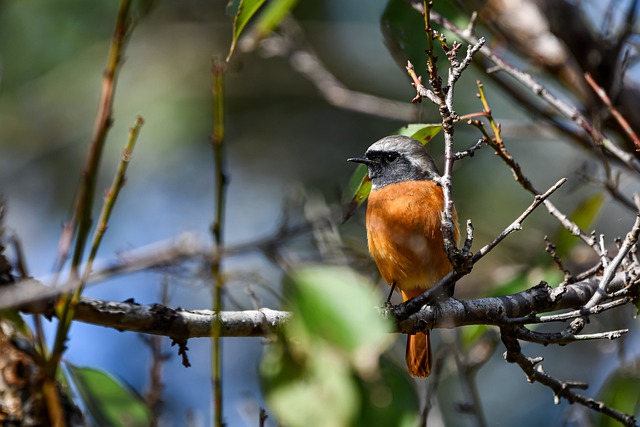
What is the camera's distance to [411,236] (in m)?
3.97

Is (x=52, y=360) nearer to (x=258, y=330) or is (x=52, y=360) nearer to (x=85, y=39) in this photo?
(x=258, y=330)

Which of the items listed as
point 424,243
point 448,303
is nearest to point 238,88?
point 424,243

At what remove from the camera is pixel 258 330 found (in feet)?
8.29

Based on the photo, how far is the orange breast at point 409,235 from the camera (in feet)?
12.9

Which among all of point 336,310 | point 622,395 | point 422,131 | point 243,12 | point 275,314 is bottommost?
point 622,395

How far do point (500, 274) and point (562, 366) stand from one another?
338cm

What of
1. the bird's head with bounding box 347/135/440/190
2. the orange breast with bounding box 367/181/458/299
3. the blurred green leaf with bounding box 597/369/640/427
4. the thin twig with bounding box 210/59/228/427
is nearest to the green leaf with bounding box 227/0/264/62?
the thin twig with bounding box 210/59/228/427

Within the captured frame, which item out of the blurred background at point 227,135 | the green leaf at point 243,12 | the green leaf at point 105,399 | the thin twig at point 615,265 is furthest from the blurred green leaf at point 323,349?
the blurred background at point 227,135

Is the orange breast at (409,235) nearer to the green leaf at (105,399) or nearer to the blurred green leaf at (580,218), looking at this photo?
the blurred green leaf at (580,218)

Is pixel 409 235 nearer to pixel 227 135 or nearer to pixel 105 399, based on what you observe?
pixel 105 399

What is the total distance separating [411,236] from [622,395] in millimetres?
1249

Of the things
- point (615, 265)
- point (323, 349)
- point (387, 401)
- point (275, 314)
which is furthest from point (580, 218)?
point (323, 349)

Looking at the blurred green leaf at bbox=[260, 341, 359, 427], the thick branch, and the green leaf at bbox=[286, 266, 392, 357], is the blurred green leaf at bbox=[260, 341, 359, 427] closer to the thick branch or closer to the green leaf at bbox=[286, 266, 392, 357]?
the thick branch

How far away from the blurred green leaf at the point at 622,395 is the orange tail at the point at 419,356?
99 cm
